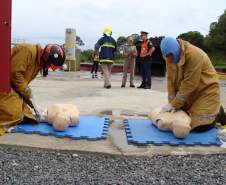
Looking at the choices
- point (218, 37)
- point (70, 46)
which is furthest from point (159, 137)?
point (218, 37)

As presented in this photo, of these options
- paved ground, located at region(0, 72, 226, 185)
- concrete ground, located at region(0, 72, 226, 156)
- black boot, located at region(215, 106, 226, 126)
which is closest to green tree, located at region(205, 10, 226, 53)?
concrete ground, located at region(0, 72, 226, 156)

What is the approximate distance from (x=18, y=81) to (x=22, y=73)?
113 millimetres

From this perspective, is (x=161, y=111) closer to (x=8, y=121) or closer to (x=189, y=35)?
(x=8, y=121)

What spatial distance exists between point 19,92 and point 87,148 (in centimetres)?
135

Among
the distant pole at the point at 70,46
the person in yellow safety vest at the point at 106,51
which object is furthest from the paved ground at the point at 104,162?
the distant pole at the point at 70,46

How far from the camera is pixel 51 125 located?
6012mm

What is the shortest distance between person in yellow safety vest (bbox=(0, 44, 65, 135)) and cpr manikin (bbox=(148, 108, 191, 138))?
4.71ft

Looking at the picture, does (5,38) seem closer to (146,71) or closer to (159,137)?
(159,137)

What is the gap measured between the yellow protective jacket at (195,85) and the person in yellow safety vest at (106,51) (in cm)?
616

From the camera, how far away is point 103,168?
177 inches

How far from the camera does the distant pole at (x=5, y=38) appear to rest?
185 inches

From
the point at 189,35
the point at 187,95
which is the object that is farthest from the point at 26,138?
the point at 189,35

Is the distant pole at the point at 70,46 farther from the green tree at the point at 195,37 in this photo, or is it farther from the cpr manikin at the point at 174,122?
the green tree at the point at 195,37

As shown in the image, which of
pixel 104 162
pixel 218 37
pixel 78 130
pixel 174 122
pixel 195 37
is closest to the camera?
pixel 104 162
